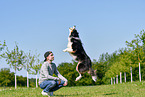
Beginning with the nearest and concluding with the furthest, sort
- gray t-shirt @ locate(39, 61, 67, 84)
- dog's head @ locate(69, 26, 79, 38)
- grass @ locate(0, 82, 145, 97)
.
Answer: dog's head @ locate(69, 26, 79, 38)
gray t-shirt @ locate(39, 61, 67, 84)
grass @ locate(0, 82, 145, 97)

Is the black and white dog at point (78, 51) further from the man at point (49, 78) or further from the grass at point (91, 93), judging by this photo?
the grass at point (91, 93)

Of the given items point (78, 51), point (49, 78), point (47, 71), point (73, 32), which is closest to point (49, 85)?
point (49, 78)

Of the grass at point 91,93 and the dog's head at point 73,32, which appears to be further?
the grass at point 91,93

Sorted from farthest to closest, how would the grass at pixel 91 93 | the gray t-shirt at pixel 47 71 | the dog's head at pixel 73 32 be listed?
the grass at pixel 91 93 → the gray t-shirt at pixel 47 71 → the dog's head at pixel 73 32

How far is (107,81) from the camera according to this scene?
225ft

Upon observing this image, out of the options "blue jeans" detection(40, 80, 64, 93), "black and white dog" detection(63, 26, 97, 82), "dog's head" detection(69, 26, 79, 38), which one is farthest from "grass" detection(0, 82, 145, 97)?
"dog's head" detection(69, 26, 79, 38)

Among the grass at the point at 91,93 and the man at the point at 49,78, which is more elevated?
the man at the point at 49,78

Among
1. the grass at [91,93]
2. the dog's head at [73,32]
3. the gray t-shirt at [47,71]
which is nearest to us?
the dog's head at [73,32]

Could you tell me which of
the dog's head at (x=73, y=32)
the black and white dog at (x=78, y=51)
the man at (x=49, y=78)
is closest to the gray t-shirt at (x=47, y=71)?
the man at (x=49, y=78)

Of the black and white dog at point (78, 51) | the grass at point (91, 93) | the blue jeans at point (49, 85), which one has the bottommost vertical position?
the grass at point (91, 93)

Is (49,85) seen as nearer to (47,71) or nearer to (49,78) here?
(49,78)

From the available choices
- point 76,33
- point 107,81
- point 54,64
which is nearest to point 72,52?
point 76,33

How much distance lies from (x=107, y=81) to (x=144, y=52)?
35284mm

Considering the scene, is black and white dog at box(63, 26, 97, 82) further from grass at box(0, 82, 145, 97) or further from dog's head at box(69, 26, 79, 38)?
grass at box(0, 82, 145, 97)
